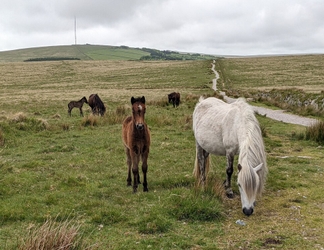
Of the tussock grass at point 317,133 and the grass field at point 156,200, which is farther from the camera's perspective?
the tussock grass at point 317,133

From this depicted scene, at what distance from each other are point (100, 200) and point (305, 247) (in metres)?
3.97

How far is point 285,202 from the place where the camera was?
6.52 meters

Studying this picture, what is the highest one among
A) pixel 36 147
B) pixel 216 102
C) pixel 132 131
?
pixel 216 102

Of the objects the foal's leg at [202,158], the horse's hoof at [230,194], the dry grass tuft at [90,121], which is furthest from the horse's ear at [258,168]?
the dry grass tuft at [90,121]

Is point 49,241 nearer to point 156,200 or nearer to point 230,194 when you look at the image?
point 156,200

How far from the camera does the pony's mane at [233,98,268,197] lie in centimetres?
532

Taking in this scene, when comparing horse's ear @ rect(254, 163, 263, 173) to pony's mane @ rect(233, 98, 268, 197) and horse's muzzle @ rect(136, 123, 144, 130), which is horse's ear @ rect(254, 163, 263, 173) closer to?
pony's mane @ rect(233, 98, 268, 197)

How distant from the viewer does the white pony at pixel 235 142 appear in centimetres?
539

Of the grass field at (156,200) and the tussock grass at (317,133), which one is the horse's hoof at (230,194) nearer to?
the grass field at (156,200)

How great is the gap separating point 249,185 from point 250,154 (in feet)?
2.08

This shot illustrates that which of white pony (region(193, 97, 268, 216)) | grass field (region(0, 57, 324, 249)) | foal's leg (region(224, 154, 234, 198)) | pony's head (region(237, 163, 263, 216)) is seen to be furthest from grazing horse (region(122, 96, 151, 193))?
pony's head (region(237, 163, 263, 216))

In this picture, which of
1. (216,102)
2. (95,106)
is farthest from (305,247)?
(95,106)

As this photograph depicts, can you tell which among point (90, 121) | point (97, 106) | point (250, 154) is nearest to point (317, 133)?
point (250, 154)

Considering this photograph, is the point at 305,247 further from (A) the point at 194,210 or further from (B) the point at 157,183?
(B) the point at 157,183
